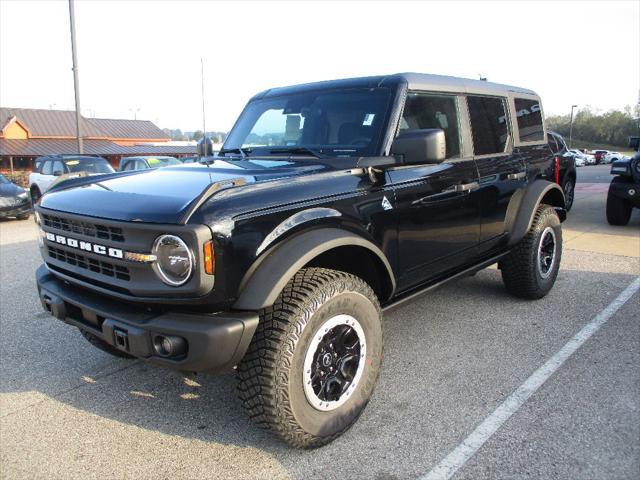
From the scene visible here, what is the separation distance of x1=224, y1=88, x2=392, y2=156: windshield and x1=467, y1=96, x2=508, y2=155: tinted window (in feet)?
3.37

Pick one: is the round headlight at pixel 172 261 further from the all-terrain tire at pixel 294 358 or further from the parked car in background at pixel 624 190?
the parked car in background at pixel 624 190

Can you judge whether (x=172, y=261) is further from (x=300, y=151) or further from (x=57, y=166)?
(x=57, y=166)

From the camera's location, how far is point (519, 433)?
282 cm

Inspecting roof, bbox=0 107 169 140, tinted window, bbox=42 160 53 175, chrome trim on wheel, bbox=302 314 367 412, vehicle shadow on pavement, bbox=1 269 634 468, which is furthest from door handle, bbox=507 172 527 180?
roof, bbox=0 107 169 140

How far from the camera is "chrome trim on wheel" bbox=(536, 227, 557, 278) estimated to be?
195 inches

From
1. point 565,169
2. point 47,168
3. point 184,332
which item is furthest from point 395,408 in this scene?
point 47,168

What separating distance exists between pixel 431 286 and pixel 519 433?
119 centimetres

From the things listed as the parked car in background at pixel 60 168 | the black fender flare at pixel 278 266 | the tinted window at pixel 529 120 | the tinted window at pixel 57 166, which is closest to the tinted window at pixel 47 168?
the parked car in background at pixel 60 168

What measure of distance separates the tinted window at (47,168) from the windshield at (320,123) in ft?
40.8

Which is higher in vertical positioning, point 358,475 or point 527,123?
point 527,123

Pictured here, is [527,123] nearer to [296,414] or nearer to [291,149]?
[291,149]

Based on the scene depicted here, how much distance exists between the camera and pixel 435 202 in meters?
3.56

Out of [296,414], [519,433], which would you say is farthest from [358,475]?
[519,433]

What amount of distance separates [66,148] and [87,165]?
2899 cm
